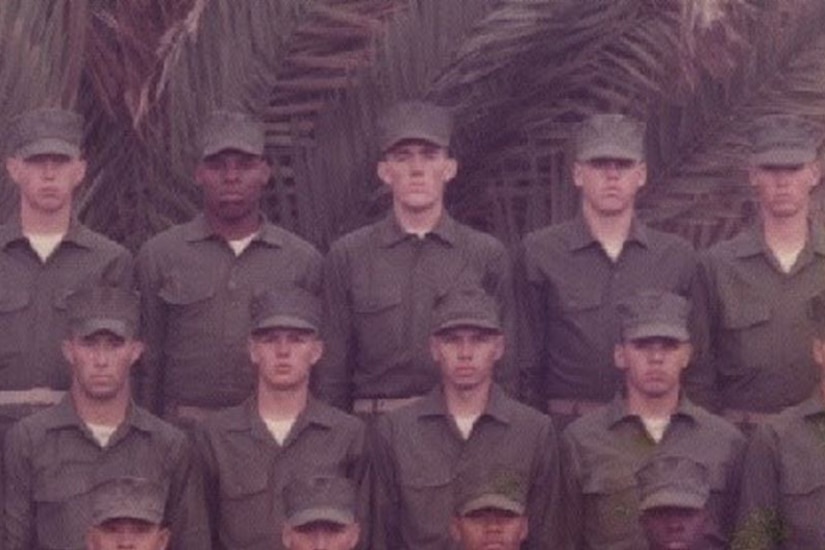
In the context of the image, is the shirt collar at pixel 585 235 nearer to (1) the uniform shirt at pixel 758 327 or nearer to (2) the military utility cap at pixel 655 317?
(1) the uniform shirt at pixel 758 327

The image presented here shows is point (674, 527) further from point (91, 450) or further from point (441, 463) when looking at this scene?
point (91, 450)

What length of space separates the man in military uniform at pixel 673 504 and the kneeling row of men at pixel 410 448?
20 cm

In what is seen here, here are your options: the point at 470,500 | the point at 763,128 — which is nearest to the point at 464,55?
the point at 763,128

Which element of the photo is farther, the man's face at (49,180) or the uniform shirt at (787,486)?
the man's face at (49,180)

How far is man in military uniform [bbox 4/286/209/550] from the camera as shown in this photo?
13836 millimetres

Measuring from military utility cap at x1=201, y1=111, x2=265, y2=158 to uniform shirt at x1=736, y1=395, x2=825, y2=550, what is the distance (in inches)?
84.9

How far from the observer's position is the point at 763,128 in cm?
1445

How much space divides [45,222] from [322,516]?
178 centimetres

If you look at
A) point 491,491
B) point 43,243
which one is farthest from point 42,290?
point 491,491

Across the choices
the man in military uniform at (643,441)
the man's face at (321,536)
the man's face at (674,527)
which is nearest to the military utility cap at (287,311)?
the man's face at (321,536)

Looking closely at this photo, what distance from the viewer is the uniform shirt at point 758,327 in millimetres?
14328

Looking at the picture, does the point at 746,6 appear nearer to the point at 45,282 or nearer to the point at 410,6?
→ the point at 410,6

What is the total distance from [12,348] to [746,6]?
126 inches

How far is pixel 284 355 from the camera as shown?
13.9 metres
